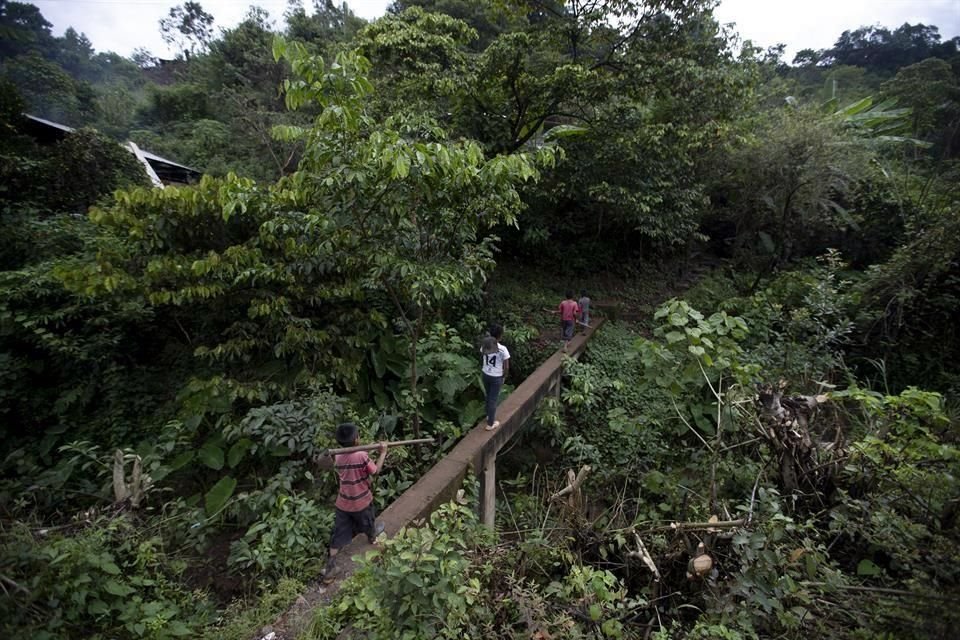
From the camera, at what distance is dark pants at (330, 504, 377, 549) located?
11.2ft

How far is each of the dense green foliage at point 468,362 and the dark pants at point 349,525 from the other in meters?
0.39

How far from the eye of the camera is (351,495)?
3340 millimetres

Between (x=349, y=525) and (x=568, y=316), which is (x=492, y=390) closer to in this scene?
(x=349, y=525)

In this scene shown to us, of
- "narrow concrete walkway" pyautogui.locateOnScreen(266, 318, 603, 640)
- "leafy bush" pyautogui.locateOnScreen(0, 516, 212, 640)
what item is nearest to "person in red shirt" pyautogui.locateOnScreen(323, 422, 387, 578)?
"narrow concrete walkway" pyautogui.locateOnScreen(266, 318, 603, 640)

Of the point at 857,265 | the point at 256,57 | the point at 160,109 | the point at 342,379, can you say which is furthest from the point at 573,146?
A: the point at 160,109

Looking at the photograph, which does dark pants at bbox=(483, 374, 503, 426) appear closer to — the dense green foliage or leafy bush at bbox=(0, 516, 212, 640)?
the dense green foliage

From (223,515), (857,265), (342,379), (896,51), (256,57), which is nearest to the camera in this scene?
(223,515)

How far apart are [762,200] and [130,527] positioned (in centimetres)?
1319

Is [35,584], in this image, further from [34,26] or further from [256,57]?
[256,57]

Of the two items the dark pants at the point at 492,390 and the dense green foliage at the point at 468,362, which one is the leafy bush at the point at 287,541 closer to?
the dense green foliage at the point at 468,362

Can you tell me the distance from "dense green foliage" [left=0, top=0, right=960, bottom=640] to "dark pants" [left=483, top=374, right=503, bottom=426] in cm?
62

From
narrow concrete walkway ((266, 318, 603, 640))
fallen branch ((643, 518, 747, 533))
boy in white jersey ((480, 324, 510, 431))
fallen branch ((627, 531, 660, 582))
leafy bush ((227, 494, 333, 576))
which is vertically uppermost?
boy in white jersey ((480, 324, 510, 431))

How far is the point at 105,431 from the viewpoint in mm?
5336

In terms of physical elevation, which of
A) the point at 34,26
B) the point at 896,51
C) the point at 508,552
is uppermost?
the point at 896,51
